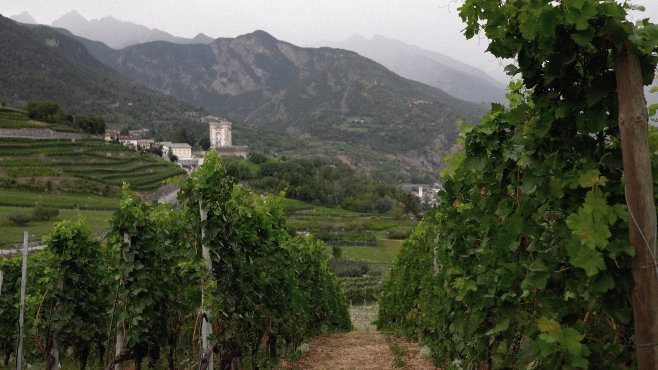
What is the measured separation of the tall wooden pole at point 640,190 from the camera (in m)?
1.97

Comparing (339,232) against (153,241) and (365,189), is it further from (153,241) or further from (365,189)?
(153,241)

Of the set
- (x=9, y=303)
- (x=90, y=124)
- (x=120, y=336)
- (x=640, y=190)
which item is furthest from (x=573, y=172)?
(x=90, y=124)

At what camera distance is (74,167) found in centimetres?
5947

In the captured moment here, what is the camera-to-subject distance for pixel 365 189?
9644cm

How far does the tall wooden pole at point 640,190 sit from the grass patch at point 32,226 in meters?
29.2

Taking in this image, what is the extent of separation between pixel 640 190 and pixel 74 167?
217 feet

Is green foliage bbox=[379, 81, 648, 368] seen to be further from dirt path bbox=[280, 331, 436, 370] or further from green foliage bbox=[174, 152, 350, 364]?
dirt path bbox=[280, 331, 436, 370]

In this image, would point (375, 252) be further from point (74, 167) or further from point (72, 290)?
point (72, 290)

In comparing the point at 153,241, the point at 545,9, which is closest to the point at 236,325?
the point at 153,241

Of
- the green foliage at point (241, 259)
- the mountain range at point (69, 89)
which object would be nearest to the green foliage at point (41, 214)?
the green foliage at point (241, 259)

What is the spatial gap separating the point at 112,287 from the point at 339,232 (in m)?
51.3

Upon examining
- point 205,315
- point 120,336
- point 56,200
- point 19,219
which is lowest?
point 19,219

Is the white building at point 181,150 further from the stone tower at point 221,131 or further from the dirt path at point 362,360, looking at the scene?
the dirt path at point 362,360

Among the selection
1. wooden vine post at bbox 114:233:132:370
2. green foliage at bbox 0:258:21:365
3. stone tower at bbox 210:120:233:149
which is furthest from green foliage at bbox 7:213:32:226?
stone tower at bbox 210:120:233:149
